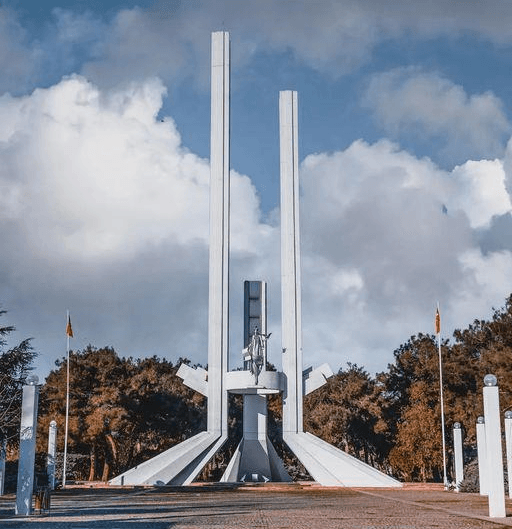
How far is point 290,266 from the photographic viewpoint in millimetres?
31984

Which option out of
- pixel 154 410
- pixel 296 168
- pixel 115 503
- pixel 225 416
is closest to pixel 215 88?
pixel 296 168

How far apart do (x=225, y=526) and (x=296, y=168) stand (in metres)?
22.8

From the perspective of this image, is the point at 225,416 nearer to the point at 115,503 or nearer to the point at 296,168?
the point at 296,168

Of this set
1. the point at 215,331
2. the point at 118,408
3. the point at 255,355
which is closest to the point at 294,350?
the point at 255,355

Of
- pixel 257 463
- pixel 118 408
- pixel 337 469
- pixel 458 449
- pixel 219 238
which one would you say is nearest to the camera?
pixel 458 449

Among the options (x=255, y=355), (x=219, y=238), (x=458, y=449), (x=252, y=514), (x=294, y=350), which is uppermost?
A: (x=219, y=238)

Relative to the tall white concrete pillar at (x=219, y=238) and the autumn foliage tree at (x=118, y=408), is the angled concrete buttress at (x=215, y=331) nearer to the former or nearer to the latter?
the tall white concrete pillar at (x=219, y=238)

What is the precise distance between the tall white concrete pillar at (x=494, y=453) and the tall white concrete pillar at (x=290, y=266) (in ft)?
57.5

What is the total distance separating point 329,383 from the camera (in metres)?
42.3

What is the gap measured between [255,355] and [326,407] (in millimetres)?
12488

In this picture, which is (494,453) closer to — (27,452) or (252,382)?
(27,452)

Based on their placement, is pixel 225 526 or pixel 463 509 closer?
pixel 225 526

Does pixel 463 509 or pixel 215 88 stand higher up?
pixel 215 88

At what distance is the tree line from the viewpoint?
36906 mm
